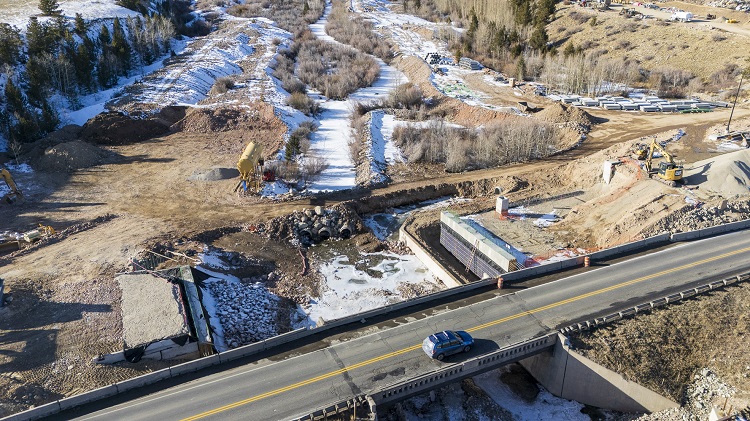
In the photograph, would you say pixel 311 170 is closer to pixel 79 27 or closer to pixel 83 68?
pixel 83 68

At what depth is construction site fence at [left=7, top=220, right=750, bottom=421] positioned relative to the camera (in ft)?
55.7

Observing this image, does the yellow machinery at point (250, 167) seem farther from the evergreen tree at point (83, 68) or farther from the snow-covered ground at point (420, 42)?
the evergreen tree at point (83, 68)

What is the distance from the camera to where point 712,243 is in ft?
85.9

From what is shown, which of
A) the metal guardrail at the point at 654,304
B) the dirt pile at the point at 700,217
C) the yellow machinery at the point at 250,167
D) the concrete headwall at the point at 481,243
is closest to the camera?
the metal guardrail at the point at 654,304

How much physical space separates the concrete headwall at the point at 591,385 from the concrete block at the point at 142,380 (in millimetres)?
15038

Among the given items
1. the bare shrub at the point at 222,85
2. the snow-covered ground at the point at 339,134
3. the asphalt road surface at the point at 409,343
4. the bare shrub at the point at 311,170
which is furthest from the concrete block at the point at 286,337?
the bare shrub at the point at 222,85

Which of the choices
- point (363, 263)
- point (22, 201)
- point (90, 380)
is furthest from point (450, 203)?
point (22, 201)

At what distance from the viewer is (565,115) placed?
4822 cm

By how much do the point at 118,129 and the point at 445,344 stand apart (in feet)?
129

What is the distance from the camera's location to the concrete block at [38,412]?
1620 cm

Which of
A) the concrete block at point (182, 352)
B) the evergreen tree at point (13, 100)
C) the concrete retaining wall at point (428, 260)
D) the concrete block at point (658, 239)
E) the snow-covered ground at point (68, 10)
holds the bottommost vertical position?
the concrete retaining wall at point (428, 260)

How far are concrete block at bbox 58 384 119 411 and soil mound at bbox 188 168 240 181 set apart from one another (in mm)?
23431

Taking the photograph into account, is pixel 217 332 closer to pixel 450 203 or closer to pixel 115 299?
pixel 115 299

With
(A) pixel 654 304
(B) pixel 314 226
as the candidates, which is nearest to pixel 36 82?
(B) pixel 314 226
